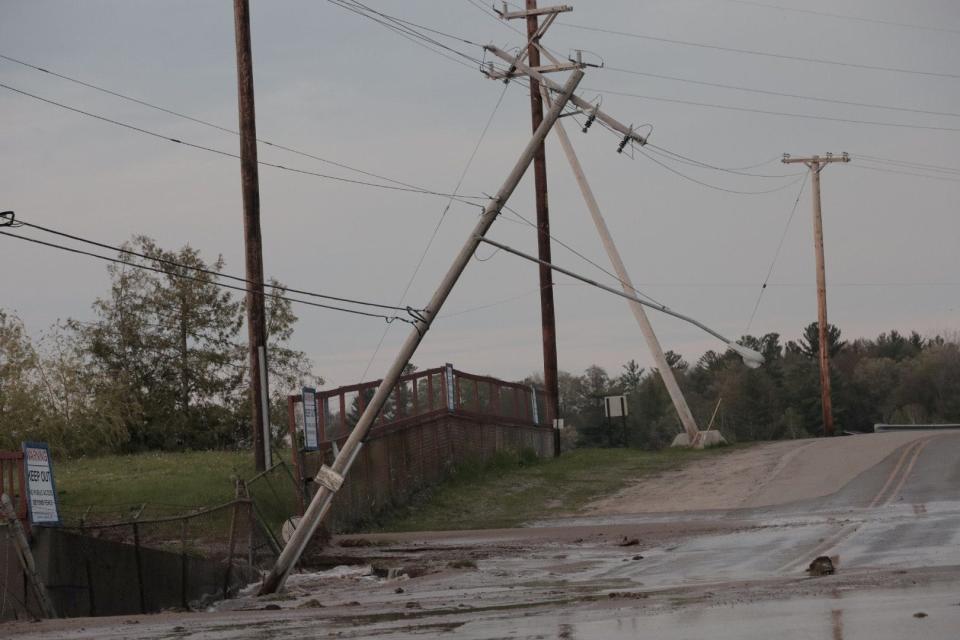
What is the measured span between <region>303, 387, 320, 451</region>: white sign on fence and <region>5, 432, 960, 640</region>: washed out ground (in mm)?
1914

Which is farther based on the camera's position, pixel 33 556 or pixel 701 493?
pixel 701 493

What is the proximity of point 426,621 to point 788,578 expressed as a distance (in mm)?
4682

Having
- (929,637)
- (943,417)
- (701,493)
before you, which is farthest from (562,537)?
(943,417)

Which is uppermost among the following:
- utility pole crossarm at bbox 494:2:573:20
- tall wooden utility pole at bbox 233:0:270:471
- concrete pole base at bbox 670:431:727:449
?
utility pole crossarm at bbox 494:2:573:20

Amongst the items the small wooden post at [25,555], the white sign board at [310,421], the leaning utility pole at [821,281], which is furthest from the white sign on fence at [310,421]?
the leaning utility pole at [821,281]

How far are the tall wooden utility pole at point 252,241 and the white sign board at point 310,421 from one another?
0.72 metres

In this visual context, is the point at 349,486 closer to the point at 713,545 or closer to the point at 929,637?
the point at 713,545

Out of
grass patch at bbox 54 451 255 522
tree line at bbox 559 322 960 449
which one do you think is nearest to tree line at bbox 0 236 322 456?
grass patch at bbox 54 451 255 522

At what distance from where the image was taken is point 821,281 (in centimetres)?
5550

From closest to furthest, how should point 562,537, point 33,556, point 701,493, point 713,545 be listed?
point 33,556, point 713,545, point 562,537, point 701,493

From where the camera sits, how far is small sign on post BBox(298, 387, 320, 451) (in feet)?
84.0

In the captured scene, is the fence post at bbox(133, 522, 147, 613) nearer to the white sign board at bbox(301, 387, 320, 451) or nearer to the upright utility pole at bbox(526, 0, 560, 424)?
the white sign board at bbox(301, 387, 320, 451)

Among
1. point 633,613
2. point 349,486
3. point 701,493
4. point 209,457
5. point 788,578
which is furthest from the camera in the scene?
point 209,457

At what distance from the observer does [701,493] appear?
3117 cm
